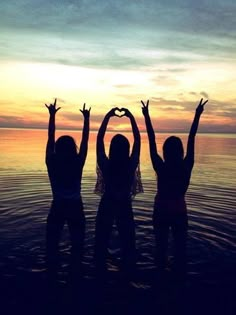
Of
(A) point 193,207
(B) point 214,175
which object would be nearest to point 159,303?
(A) point 193,207

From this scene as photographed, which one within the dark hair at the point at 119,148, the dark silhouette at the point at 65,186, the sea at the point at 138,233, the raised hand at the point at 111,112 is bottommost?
the sea at the point at 138,233

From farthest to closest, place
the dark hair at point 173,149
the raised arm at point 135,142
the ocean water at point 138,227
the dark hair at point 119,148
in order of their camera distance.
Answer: the ocean water at point 138,227
the raised arm at point 135,142
the dark hair at point 119,148
the dark hair at point 173,149

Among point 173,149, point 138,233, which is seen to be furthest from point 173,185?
point 138,233

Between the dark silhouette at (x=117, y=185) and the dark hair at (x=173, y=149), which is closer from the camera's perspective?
the dark hair at (x=173, y=149)

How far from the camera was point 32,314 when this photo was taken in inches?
268

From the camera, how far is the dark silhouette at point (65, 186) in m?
7.16

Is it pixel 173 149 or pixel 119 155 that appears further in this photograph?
pixel 119 155

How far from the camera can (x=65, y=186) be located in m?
7.26

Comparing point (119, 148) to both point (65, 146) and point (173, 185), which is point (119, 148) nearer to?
point (65, 146)

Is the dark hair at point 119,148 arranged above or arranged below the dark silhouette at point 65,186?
above

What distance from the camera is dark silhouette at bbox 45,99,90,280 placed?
716cm

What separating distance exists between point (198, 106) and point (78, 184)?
122 inches

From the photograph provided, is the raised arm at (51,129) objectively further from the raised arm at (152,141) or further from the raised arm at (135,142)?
the raised arm at (152,141)

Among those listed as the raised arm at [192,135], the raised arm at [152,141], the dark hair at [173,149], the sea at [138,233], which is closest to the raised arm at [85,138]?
the raised arm at [152,141]
